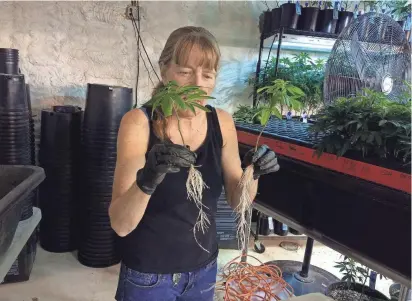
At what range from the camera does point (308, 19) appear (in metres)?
2.35

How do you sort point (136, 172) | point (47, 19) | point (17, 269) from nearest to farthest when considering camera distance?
point (136, 172)
point (17, 269)
point (47, 19)

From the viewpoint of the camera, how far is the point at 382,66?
1.42 meters

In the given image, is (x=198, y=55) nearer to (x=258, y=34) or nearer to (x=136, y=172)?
(x=136, y=172)

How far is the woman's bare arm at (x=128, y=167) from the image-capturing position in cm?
85

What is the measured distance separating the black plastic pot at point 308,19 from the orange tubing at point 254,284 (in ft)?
5.28

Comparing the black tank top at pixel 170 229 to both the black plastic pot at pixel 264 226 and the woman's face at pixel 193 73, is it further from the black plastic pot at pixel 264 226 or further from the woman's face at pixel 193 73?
the black plastic pot at pixel 264 226

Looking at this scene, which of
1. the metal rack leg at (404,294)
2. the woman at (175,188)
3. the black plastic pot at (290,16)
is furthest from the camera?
the black plastic pot at (290,16)

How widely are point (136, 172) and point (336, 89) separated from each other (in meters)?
1.02

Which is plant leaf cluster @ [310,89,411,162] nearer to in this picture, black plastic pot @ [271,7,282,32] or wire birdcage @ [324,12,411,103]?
wire birdcage @ [324,12,411,103]

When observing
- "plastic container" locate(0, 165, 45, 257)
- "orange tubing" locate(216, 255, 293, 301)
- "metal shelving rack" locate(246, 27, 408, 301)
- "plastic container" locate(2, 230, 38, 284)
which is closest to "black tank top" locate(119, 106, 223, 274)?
"plastic container" locate(0, 165, 45, 257)

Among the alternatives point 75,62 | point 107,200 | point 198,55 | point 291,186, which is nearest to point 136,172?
point 198,55

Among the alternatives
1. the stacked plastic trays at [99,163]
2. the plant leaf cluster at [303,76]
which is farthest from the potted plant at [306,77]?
the stacked plastic trays at [99,163]

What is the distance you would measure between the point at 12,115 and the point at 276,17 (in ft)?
6.06

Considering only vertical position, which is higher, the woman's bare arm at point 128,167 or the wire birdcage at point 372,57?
the wire birdcage at point 372,57
